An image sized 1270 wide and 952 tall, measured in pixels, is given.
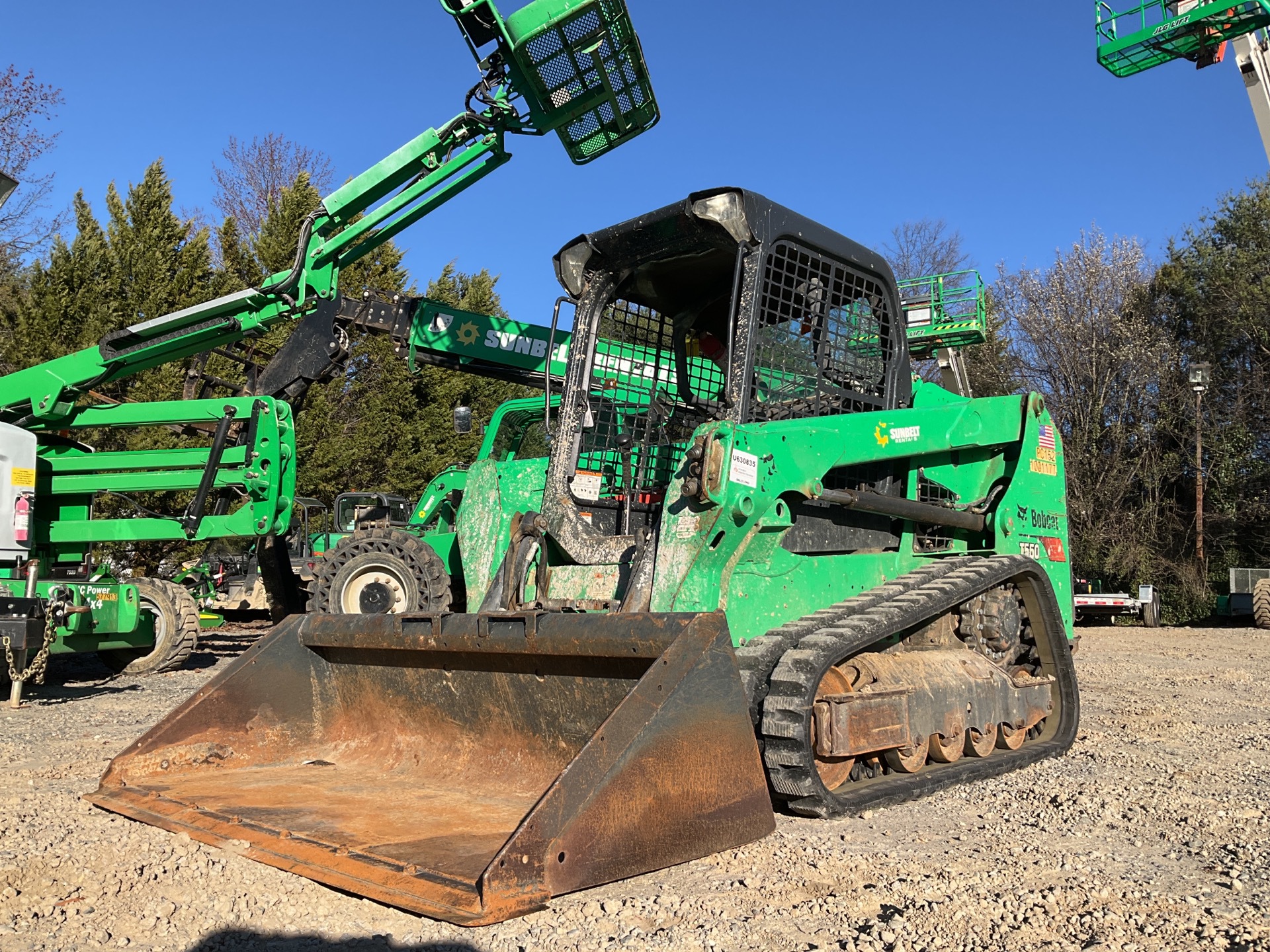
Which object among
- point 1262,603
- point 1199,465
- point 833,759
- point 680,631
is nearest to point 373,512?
point 833,759

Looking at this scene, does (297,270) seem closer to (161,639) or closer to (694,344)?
(161,639)

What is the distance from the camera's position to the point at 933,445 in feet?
17.7

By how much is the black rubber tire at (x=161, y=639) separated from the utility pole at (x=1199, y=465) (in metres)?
20.7

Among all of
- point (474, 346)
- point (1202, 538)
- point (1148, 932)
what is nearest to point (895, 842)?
point (1148, 932)

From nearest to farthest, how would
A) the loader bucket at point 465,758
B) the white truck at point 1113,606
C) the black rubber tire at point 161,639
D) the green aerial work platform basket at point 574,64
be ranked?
the loader bucket at point 465,758
the green aerial work platform basket at point 574,64
the black rubber tire at point 161,639
the white truck at point 1113,606

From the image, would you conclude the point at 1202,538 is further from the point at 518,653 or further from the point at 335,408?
the point at 518,653

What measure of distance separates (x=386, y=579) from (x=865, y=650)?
14.8ft

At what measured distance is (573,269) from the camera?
5758 mm

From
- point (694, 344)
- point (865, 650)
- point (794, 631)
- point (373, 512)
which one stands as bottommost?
point (865, 650)

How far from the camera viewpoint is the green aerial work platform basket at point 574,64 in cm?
852

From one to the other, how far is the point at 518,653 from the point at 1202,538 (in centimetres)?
2418

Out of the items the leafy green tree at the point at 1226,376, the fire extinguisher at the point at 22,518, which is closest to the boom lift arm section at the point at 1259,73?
the leafy green tree at the point at 1226,376

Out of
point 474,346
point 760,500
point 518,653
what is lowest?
point 518,653

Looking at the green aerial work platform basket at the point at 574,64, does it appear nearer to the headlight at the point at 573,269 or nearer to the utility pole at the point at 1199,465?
the headlight at the point at 573,269
